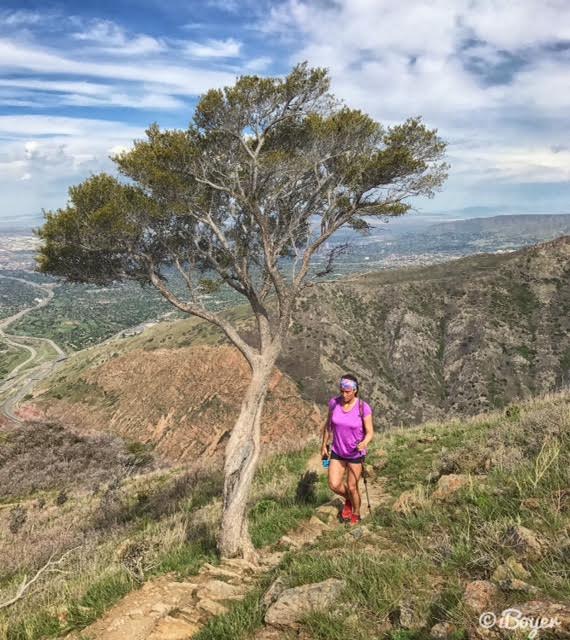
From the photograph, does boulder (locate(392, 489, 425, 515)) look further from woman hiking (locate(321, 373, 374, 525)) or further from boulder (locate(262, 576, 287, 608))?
boulder (locate(262, 576, 287, 608))

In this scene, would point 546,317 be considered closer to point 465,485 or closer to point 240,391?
point 240,391

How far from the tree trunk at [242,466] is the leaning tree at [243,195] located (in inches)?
45.5

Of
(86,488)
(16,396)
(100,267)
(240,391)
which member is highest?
(100,267)

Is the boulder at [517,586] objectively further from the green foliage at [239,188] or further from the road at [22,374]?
the road at [22,374]

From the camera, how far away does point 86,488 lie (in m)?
22.5

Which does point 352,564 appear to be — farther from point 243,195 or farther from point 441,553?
point 243,195

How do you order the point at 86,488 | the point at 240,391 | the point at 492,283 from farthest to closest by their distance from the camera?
1. the point at 492,283
2. the point at 240,391
3. the point at 86,488

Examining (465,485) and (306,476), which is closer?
(465,485)

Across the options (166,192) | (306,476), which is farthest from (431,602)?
(166,192)

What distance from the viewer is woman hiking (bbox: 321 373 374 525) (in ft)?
25.3

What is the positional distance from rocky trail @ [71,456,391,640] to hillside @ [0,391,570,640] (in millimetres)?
19

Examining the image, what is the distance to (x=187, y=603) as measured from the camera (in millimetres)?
Answer: 5254

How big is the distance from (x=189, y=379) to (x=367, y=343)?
112 ft

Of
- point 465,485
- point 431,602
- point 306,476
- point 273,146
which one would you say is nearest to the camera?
point 431,602
